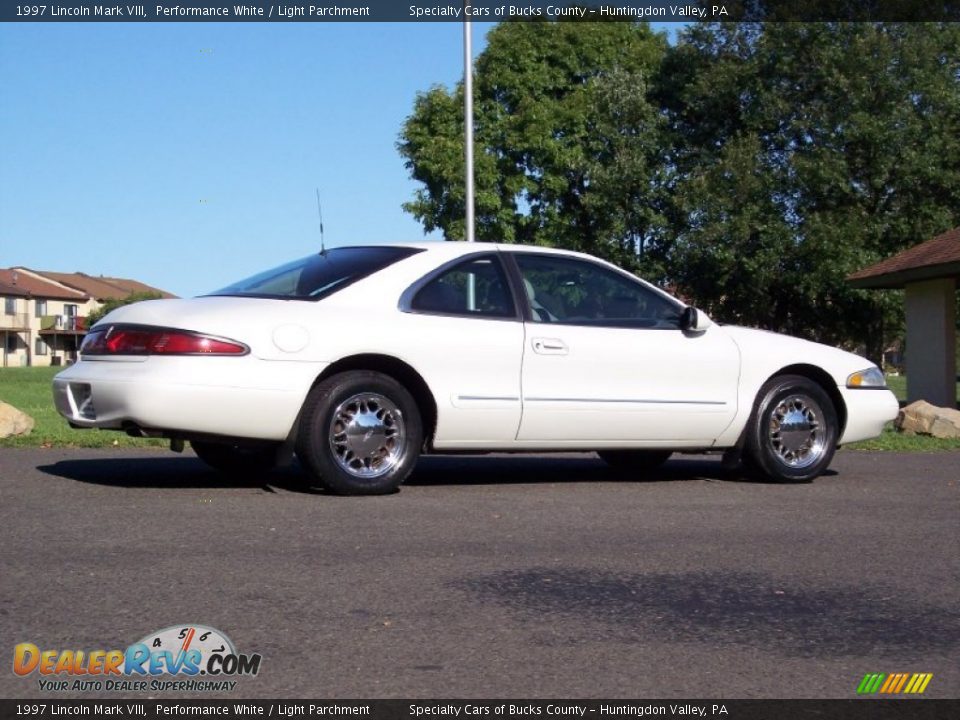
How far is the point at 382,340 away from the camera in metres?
7.44

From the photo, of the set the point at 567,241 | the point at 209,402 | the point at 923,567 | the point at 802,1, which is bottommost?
the point at 923,567

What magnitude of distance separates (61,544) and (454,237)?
35398 millimetres

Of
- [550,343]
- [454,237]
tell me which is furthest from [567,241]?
[550,343]

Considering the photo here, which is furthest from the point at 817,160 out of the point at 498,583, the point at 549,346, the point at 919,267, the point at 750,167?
the point at 498,583

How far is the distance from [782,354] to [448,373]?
2447mm

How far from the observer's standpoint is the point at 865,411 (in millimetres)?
9062

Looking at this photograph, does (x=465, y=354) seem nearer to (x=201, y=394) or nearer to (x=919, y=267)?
(x=201, y=394)

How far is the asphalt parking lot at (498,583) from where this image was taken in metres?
3.80

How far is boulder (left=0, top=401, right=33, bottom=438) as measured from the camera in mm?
11609

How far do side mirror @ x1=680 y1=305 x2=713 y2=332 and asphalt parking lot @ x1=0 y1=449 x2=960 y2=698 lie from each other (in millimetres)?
1108

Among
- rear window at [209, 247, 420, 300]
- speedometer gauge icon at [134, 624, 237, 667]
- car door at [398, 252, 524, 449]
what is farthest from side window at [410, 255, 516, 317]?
speedometer gauge icon at [134, 624, 237, 667]

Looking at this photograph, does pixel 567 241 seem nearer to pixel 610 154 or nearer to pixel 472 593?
pixel 610 154
